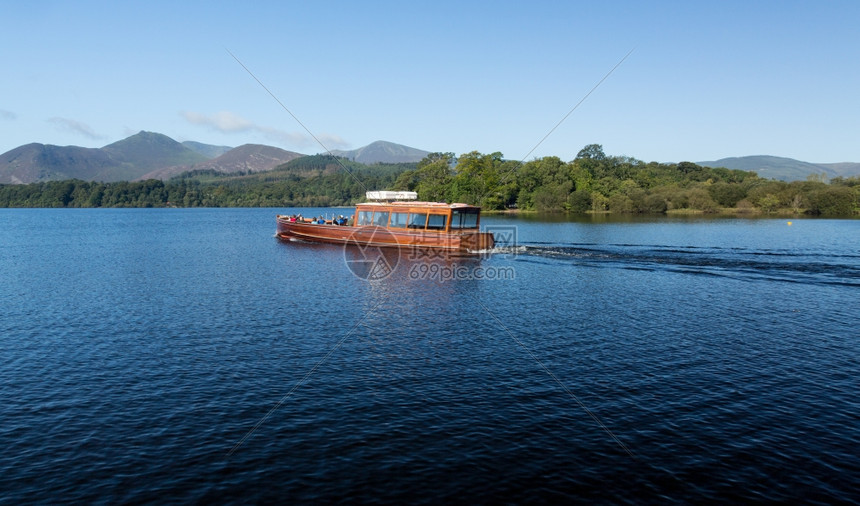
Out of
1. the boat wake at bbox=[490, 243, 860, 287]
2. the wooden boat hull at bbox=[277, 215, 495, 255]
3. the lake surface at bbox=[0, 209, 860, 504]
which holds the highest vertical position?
the wooden boat hull at bbox=[277, 215, 495, 255]

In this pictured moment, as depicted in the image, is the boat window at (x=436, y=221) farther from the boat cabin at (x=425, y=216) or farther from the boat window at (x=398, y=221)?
the boat window at (x=398, y=221)

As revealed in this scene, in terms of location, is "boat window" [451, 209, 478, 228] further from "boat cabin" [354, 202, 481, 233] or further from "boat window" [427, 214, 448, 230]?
"boat window" [427, 214, 448, 230]

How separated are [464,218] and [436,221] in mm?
3203

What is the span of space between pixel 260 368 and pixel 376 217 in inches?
1722

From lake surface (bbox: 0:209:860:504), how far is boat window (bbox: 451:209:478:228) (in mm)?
18814

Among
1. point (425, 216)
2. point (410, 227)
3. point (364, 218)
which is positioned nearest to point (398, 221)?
point (410, 227)

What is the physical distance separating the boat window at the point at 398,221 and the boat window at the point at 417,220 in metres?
0.75

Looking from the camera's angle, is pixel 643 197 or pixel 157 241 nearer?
pixel 157 241

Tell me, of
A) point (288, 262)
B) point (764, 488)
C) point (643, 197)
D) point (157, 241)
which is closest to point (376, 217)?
point (288, 262)

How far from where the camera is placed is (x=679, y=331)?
2670 cm

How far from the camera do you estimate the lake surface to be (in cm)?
1316

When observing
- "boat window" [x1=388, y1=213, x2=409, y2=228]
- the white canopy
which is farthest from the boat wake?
the white canopy

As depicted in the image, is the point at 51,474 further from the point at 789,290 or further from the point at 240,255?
the point at 240,255

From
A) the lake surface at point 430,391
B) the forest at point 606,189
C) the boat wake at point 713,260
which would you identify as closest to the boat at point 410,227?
the boat wake at point 713,260
